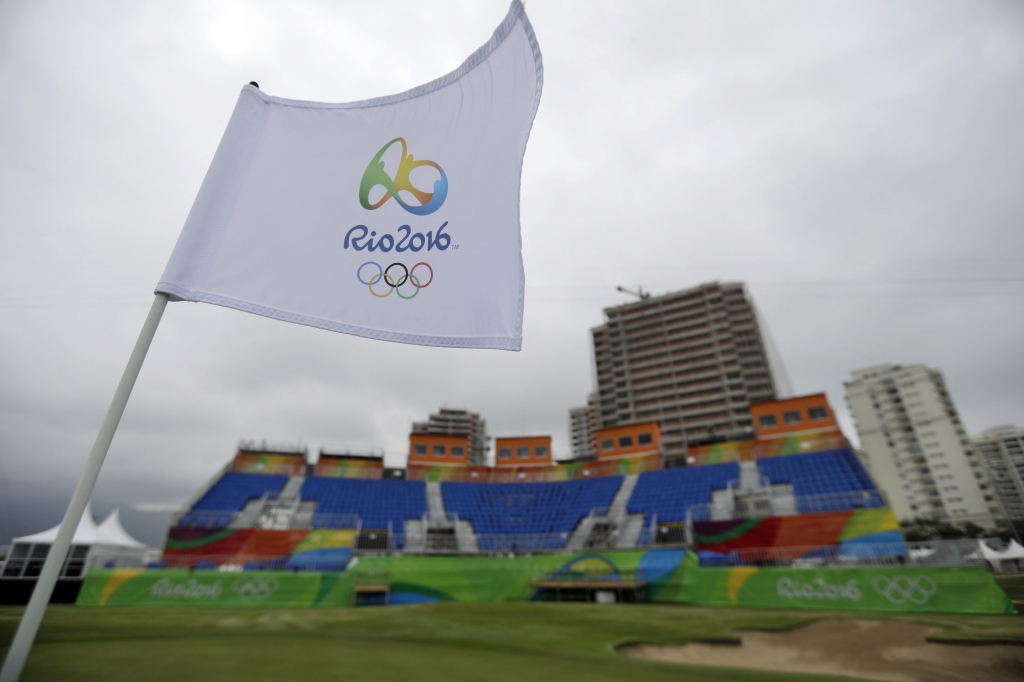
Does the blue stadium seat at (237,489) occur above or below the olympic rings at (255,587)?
above

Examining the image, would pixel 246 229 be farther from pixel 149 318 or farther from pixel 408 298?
pixel 408 298

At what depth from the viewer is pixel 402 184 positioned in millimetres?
4191

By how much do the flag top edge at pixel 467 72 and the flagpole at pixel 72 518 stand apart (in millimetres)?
2312

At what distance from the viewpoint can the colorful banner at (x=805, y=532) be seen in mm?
16781

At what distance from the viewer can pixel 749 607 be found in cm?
1350

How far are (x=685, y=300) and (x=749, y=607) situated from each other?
7357 centimetres

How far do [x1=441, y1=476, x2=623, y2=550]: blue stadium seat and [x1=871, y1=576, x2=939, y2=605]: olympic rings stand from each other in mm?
14960

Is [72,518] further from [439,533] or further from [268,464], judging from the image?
[268,464]

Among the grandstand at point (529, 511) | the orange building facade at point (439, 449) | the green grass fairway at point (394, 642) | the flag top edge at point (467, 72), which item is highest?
the orange building facade at point (439, 449)

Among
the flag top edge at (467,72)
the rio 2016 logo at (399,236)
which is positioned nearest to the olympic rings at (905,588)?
the rio 2016 logo at (399,236)

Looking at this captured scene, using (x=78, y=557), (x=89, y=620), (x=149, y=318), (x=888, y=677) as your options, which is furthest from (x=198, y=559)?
(x=888, y=677)

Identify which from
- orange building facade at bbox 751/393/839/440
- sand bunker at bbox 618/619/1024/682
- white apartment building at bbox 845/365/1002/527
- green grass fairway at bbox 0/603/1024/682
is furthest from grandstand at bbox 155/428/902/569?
white apartment building at bbox 845/365/1002/527

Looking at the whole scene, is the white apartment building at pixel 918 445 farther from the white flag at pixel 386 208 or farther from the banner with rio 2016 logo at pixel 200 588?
the white flag at pixel 386 208

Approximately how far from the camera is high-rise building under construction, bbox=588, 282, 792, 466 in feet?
236
